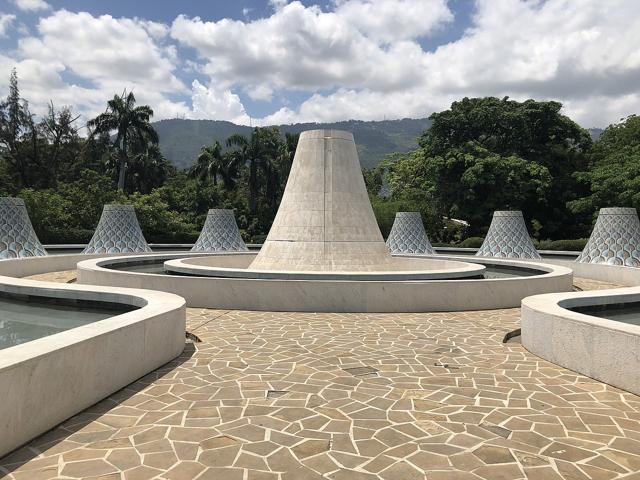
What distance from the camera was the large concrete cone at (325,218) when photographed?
11992mm

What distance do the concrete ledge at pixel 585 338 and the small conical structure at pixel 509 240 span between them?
12.4 metres

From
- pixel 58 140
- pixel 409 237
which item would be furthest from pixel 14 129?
pixel 409 237

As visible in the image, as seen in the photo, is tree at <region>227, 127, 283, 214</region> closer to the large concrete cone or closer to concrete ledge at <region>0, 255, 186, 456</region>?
the large concrete cone

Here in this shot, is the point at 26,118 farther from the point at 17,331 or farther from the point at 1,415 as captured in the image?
the point at 1,415

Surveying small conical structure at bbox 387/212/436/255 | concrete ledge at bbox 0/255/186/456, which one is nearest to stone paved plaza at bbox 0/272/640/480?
concrete ledge at bbox 0/255/186/456

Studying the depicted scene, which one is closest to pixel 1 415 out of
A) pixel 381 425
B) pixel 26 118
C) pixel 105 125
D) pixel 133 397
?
pixel 133 397

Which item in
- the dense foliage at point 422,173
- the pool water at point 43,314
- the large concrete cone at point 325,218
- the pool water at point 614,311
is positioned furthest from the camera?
the dense foliage at point 422,173

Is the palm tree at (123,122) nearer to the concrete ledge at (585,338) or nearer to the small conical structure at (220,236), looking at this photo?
the small conical structure at (220,236)

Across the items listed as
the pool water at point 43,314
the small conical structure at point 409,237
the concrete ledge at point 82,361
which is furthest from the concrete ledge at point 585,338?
the small conical structure at point 409,237

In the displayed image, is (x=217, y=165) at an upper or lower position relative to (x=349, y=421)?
upper

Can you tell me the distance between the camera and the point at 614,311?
22.4 feet

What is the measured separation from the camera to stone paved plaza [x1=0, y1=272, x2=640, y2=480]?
10.8ft

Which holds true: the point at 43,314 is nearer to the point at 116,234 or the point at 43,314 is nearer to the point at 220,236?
the point at 116,234

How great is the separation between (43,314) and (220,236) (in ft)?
49.5
